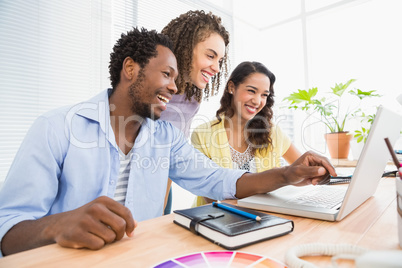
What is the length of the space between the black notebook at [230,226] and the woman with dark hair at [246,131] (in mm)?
1001

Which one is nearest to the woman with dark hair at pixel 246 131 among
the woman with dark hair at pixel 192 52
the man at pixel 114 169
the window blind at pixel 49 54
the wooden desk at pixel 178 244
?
the woman with dark hair at pixel 192 52

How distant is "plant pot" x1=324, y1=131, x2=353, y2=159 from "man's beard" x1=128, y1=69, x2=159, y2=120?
1.93 metres

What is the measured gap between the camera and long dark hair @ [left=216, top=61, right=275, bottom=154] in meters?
1.79

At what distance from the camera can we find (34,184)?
2.34ft

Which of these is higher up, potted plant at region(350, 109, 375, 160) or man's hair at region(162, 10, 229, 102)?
man's hair at region(162, 10, 229, 102)

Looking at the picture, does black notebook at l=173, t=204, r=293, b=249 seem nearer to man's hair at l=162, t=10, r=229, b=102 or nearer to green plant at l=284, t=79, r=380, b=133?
man's hair at l=162, t=10, r=229, b=102

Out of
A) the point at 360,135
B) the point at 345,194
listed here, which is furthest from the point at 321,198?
the point at 360,135

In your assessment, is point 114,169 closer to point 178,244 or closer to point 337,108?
point 178,244

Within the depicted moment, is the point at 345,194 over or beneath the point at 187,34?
beneath

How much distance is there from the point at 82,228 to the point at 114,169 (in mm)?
433

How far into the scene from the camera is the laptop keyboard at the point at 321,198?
0.74 meters

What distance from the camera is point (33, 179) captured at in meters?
0.71

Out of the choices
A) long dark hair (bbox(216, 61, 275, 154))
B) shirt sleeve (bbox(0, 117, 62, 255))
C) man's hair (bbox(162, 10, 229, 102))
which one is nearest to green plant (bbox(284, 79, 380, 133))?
long dark hair (bbox(216, 61, 275, 154))

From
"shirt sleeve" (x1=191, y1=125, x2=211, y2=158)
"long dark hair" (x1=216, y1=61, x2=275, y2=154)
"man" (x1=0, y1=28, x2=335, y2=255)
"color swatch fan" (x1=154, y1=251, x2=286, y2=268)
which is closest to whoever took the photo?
"color swatch fan" (x1=154, y1=251, x2=286, y2=268)
